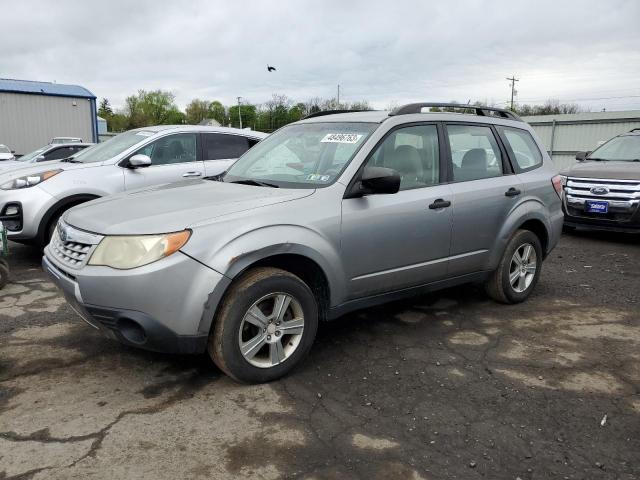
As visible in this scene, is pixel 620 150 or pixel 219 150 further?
pixel 620 150

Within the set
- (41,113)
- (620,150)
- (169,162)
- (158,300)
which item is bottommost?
(158,300)

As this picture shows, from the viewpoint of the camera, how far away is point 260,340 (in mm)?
3295

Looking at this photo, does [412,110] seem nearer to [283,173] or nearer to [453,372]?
[283,173]

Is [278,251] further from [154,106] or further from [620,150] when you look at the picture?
[154,106]

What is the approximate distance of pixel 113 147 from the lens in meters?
7.12

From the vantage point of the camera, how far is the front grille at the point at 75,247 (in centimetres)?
317

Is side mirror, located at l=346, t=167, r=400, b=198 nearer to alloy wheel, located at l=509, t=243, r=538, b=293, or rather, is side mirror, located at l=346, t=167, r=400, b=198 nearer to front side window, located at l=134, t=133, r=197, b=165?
alloy wheel, located at l=509, t=243, r=538, b=293

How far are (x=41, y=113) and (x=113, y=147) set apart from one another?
25996 mm

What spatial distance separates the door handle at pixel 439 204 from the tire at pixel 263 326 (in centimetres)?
127

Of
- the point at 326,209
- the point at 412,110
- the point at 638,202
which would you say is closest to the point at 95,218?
the point at 326,209

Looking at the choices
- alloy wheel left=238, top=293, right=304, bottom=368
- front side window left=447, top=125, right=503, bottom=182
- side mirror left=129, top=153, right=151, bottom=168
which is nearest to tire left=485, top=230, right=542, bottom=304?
front side window left=447, top=125, right=503, bottom=182

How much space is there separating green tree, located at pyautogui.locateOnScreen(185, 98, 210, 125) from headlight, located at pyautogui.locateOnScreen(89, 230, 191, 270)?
8685 cm

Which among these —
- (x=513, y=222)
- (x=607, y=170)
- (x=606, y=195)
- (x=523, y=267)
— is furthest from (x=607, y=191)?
(x=513, y=222)

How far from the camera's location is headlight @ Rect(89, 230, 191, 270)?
9.78 ft
